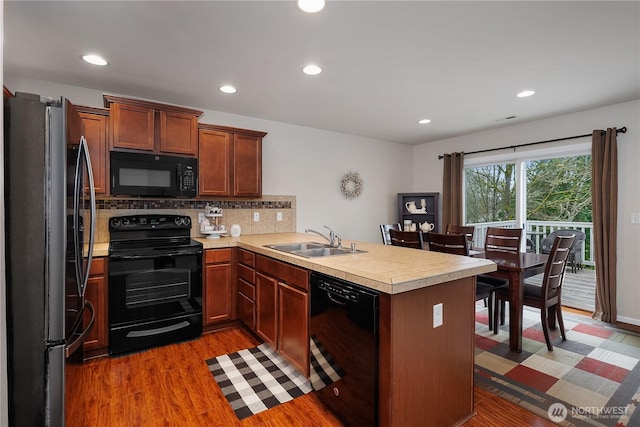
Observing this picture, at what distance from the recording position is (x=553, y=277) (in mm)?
2777

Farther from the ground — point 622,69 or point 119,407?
point 622,69

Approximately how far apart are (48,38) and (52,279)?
172 centimetres

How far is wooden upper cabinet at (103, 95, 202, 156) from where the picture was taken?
2.83 metres

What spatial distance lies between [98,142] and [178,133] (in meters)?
0.67

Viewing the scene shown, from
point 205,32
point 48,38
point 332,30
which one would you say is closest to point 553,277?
point 332,30

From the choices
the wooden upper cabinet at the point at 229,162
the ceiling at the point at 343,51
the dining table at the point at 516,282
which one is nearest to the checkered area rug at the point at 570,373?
the dining table at the point at 516,282

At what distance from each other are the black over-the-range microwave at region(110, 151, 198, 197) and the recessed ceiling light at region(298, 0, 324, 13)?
1964mm

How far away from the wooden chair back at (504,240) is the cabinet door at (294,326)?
2.33 m

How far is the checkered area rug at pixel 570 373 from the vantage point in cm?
197

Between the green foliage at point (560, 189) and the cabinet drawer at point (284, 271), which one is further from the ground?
the green foliage at point (560, 189)

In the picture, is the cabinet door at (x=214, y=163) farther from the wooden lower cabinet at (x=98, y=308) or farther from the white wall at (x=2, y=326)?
the white wall at (x=2, y=326)

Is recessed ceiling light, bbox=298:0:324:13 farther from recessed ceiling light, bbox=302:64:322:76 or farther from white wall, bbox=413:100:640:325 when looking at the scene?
white wall, bbox=413:100:640:325

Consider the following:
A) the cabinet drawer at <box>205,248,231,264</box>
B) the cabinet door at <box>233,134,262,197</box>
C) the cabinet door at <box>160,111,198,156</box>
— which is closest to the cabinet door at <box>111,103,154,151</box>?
→ the cabinet door at <box>160,111,198,156</box>

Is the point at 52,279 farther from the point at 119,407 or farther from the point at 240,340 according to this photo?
the point at 240,340
